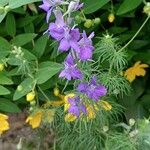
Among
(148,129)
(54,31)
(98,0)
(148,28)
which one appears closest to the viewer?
(54,31)

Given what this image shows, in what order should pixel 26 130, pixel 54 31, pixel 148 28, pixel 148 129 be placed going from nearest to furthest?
pixel 54 31 → pixel 148 129 → pixel 148 28 → pixel 26 130

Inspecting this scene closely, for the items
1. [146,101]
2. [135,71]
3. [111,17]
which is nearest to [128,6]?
[111,17]

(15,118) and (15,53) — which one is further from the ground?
(15,53)

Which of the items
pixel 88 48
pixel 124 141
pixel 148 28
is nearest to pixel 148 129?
pixel 124 141

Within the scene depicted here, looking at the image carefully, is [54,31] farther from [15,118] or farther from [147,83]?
[15,118]

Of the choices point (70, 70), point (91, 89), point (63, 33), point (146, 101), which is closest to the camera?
point (63, 33)

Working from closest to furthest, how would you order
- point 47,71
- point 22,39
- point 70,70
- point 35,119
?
point 70,70, point 47,71, point 22,39, point 35,119

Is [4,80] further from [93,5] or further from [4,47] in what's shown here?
[93,5]
